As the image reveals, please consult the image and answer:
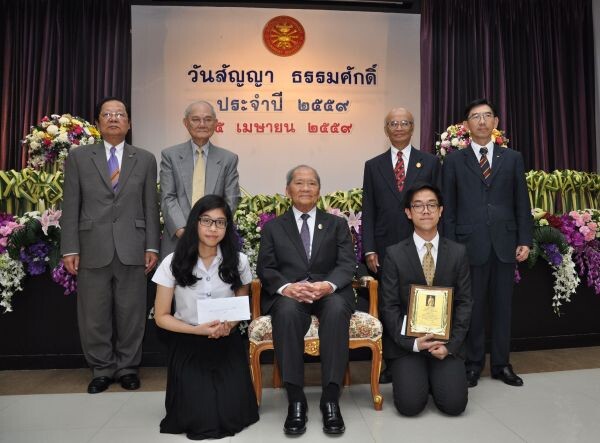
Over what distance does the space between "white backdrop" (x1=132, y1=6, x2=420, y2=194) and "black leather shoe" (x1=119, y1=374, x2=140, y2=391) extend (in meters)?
3.40

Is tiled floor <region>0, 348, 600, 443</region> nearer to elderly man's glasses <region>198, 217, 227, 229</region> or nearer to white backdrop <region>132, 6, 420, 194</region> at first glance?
elderly man's glasses <region>198, 217, 227, 229</region>

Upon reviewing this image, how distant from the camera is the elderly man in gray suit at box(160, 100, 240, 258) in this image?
9.70 ft

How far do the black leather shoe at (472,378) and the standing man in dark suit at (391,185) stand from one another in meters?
0.45

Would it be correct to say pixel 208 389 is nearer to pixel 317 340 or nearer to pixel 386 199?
pixel 317 340

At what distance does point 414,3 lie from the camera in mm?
6297

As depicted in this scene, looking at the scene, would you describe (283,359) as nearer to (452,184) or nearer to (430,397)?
(430,397)

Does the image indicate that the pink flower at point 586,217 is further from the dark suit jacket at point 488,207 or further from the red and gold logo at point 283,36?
the red and gold logo at point 283,36

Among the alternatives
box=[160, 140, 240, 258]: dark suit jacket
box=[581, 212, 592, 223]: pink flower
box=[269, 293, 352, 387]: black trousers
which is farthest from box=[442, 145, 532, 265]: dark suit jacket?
box=[160, 140, 240, 258]: dark suit jacket

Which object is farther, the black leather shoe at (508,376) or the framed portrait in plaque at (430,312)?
the black leather shoe at (508,376)

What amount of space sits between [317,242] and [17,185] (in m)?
2.10

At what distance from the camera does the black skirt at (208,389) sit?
2236 mm

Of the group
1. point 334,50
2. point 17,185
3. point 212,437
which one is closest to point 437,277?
point 212,437

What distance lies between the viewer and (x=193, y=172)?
2998mm

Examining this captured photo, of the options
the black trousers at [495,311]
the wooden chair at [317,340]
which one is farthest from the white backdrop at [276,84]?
the wooden chair at [317,340]
